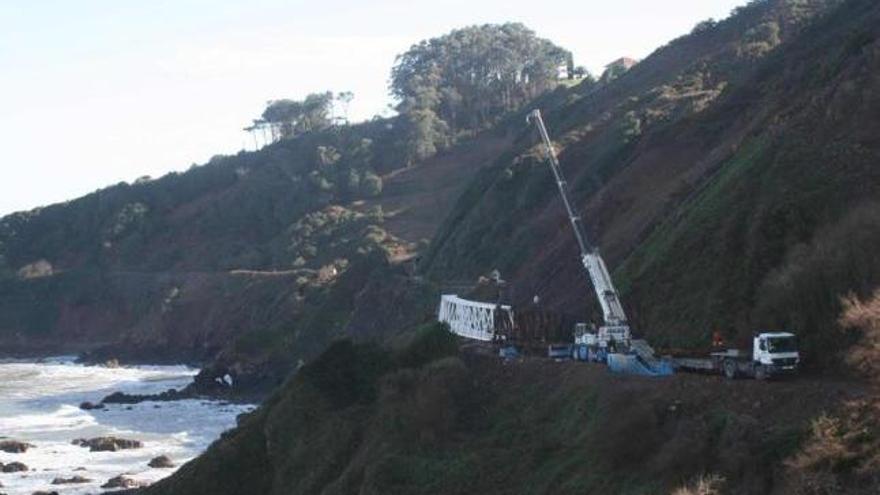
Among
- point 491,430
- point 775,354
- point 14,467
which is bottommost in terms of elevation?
point 14,467

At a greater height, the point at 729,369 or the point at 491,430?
the point at 729,369

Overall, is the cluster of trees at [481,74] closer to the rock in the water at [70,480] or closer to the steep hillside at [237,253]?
the steep hillside at [237,253]

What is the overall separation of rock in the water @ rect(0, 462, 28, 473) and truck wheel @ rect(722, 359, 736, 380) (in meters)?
33.0

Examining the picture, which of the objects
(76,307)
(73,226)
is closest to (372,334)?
(76,307)

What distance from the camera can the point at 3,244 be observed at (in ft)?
442

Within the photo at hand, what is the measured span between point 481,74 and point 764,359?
12088cm

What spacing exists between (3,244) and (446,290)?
79.7 meters

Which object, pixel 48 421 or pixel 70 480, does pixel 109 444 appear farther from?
pixel 48 421

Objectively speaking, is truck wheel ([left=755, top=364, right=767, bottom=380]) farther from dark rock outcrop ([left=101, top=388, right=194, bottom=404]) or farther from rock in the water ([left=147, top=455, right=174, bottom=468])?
dark rock outcrop ([left=101, top=388, right=194, bottom=404])

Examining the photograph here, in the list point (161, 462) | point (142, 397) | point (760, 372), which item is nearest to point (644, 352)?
point (760, 372)

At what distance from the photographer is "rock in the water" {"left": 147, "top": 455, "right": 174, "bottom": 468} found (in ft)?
169

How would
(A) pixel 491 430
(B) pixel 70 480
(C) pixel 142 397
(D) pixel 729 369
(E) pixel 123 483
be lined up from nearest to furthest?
(D) pixel 729 369 < (A) pixel 491 430 < (E) pixel 123 483 < (B) pixel 70 480 < (C) pixel 142 397

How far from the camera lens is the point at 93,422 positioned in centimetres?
6612

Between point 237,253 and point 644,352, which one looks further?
point 237,253
